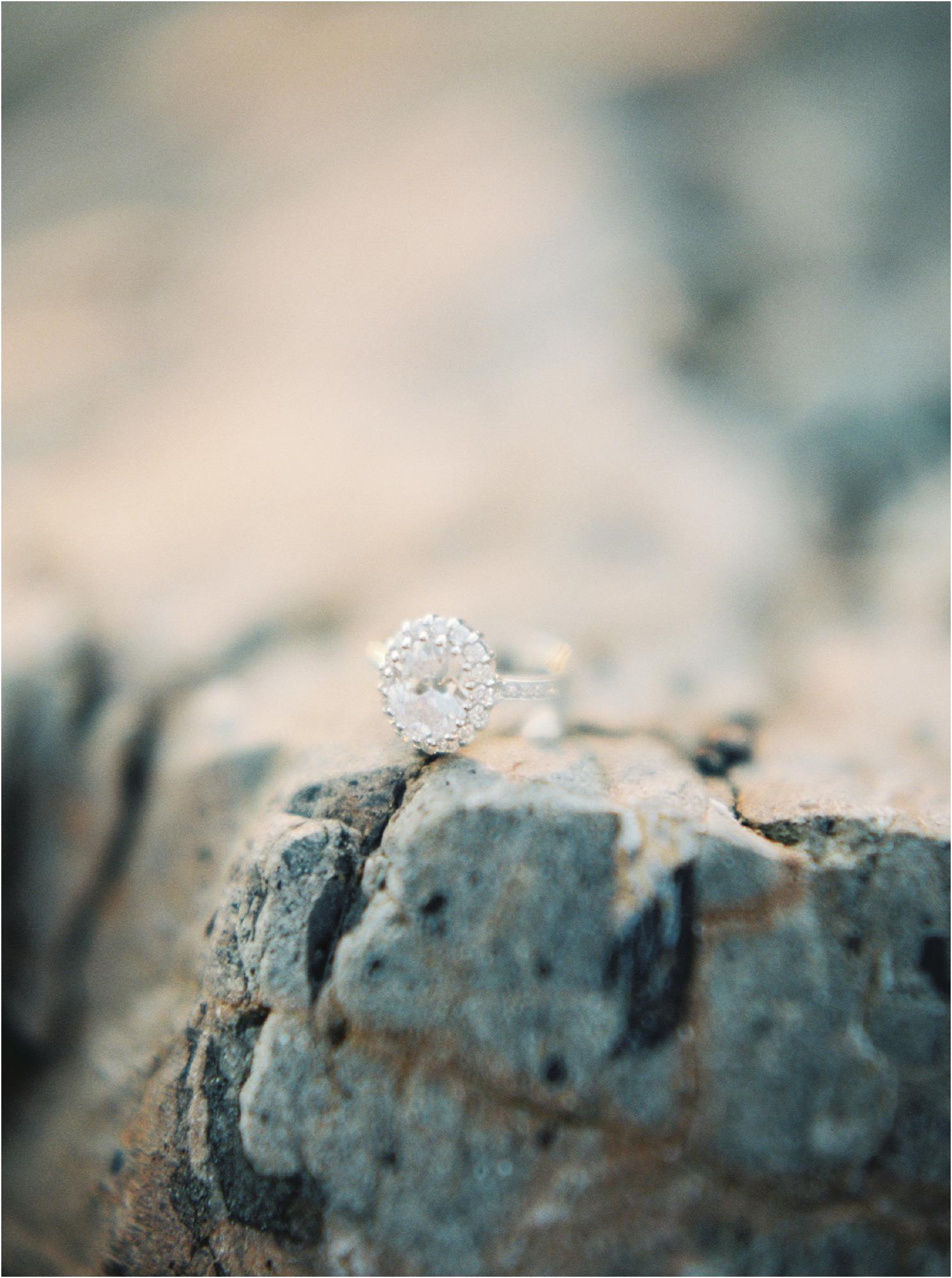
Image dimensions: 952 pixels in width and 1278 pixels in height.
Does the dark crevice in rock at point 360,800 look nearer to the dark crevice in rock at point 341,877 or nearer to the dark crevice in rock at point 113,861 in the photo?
the dark crevice in rock at point 341,877

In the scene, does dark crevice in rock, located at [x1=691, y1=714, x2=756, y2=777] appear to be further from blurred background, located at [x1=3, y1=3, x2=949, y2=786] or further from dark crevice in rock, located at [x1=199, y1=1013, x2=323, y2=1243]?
dark crevice in rock, located at [x1=199, y1=1013, x2=323, y2=1243]

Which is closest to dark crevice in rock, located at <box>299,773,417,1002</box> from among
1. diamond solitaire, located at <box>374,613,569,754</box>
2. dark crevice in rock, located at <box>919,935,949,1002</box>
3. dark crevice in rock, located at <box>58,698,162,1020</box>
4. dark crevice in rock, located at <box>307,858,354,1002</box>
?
dark crevice in rock, located at <box>307,858,354,1002</box>

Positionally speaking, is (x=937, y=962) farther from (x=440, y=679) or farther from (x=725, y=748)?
(x=440, y=679)

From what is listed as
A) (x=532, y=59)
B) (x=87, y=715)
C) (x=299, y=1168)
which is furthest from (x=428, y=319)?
(x=299, y=1168)

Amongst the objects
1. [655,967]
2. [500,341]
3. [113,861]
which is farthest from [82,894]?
[500,341]

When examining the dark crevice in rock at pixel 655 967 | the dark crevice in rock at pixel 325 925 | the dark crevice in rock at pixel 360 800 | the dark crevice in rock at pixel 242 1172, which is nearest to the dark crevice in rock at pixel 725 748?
the dark crevice in rock at pixel 655 967

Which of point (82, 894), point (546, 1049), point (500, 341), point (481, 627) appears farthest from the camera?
point (500, 341)
